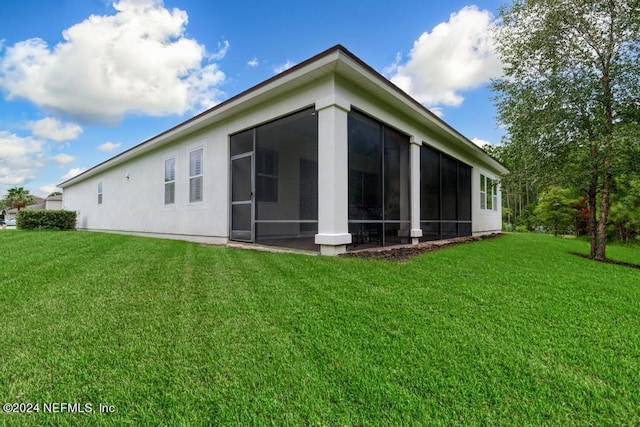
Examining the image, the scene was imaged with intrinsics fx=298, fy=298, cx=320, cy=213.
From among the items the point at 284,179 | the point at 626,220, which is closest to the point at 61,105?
the point at 284,179

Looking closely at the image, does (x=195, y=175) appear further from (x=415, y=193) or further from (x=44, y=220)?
(x=44, y=220)

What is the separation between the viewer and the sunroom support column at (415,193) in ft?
24.1

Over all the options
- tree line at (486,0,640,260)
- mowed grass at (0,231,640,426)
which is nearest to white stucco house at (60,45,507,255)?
tree line at (486,0,640,260)

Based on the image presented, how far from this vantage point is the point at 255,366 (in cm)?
170

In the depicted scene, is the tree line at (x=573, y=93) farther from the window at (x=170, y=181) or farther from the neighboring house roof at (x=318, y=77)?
the window at (x=170, y=181)

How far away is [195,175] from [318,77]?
15.3 ft

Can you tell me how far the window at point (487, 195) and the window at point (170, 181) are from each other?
11.8m

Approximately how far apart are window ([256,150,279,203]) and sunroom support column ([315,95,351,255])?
3463mm

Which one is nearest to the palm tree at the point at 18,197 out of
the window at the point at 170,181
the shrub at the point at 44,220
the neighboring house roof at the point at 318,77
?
the shrub at the point at 44,220

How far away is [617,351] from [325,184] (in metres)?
4.00

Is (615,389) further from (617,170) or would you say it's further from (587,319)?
(617,170)

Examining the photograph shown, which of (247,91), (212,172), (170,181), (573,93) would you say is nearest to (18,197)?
(170,181)

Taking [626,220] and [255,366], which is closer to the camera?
[255,366]

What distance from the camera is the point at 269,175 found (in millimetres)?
8938
